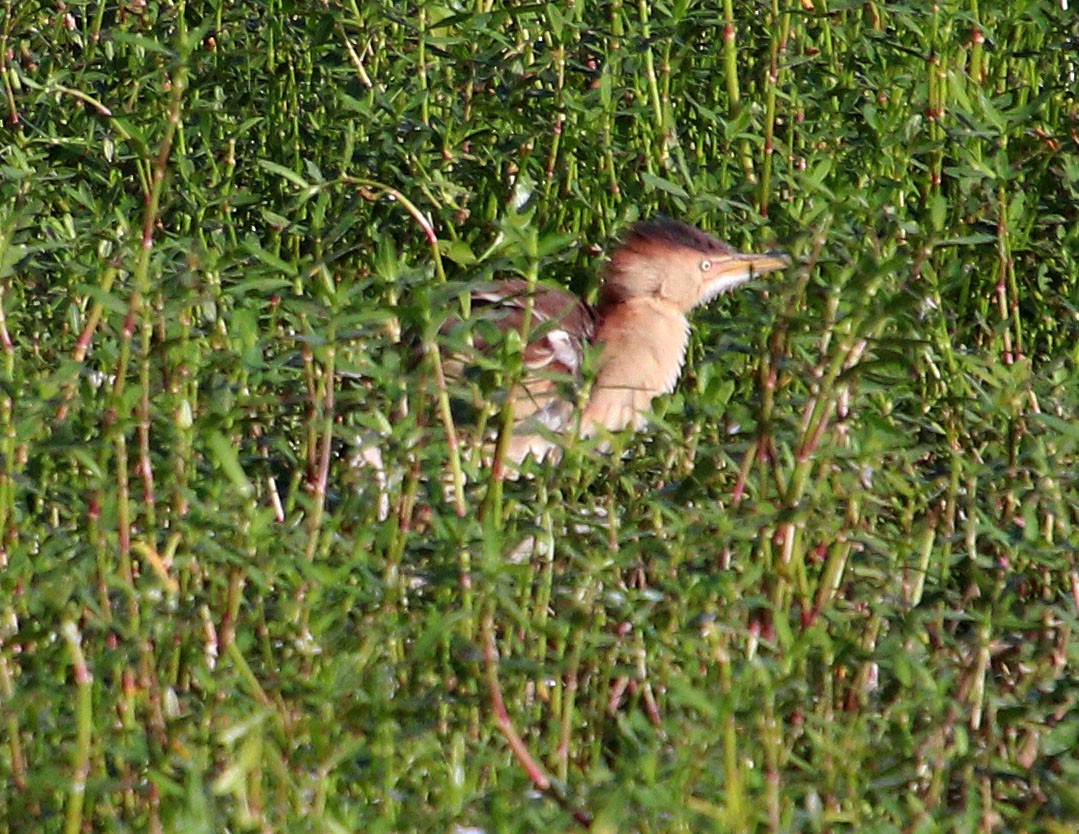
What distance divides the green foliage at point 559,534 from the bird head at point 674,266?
23 cm

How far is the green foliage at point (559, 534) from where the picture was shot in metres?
3.07

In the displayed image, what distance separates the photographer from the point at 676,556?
134 inches

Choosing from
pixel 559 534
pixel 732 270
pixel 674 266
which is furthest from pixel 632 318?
pixel 559 534

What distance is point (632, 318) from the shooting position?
6.07 m

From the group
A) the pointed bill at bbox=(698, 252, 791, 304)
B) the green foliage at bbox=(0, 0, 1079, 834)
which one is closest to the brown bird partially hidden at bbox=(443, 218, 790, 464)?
the pointed bill at bbox=(698, 252, 791, 304)

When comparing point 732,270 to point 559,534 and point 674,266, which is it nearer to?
point 674,266

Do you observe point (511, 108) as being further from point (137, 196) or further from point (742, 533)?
point (742, 533)

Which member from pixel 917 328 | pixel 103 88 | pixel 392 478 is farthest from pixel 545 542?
pixel 103 88

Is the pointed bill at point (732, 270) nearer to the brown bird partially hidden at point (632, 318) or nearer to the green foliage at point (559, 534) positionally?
the brown bird partially hidden at point (632, 318)

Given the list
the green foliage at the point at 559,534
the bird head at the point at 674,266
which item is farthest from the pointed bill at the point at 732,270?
the green foliage at the point at 559,534

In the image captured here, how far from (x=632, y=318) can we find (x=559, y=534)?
7.48ft

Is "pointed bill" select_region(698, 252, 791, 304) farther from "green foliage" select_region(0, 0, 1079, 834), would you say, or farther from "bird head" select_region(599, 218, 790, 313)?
"green foliage" select_region(0, 0, 1079, 834)

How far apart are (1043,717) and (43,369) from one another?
226cm

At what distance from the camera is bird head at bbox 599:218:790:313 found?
5.61 m
